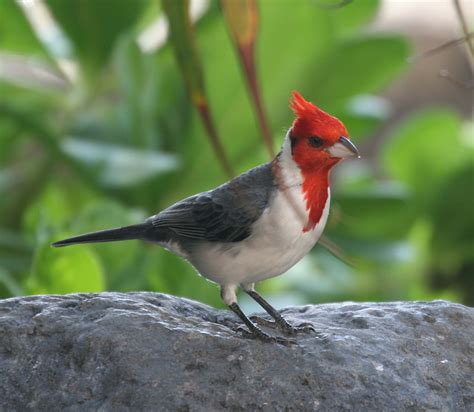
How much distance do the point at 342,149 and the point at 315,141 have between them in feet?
0.23

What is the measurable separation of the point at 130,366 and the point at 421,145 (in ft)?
8.52

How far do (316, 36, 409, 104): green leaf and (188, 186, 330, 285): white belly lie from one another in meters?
1.59

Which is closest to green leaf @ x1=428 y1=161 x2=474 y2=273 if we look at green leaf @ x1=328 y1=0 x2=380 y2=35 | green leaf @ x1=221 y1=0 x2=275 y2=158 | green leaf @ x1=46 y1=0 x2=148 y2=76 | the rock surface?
green leaf @ x1=328 y1=0 x2=380 y2=35

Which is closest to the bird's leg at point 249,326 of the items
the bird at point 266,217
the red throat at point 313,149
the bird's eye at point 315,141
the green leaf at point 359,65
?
the bird at point 266,217

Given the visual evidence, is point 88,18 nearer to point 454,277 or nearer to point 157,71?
point 157,71

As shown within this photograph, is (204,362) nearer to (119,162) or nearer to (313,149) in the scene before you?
(313,149)

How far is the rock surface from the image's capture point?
1.86 meters

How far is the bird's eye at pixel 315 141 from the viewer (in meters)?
2.11

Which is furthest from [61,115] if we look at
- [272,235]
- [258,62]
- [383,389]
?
[383,389]

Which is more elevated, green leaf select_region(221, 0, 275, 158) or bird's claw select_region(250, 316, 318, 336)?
green leaf select_region(221, 0, 275, 158)

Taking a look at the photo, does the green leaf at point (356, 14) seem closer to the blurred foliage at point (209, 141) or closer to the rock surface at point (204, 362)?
the blurred foliage at point (209, 141)

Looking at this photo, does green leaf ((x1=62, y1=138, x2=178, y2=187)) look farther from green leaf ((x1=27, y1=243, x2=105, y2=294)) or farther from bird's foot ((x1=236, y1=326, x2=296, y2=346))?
bird's foot ((x1=236, y1=326, x2=296, y2=346))

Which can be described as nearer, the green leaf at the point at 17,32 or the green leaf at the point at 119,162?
the green leaf at the point at 119,162

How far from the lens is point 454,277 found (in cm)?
428
